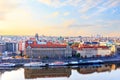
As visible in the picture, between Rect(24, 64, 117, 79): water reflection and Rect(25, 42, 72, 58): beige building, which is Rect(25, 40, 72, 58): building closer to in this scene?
Rect(25, 42, 72, 58): beige building

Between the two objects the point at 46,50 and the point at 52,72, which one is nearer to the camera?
the point at 52,72

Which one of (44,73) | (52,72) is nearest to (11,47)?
(52,72)

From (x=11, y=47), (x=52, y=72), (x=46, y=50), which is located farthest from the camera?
(x=11, y=47)

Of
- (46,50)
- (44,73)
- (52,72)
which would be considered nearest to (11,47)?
(46,50)

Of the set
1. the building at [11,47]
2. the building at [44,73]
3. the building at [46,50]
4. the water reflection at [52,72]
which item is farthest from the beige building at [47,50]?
the building at [44,73]

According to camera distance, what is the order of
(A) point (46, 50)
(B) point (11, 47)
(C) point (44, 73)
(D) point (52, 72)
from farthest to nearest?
(B) point (11, 47)
(A) point (46, 50)
(D) point (52, 72)
(C) point (44, 73)

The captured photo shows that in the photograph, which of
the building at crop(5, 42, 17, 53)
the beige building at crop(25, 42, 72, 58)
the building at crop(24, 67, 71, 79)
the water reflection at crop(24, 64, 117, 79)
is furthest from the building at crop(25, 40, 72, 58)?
the building at crop(24, 67, 71, 79)

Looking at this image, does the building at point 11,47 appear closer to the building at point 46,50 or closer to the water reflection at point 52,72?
the building at point 46,50

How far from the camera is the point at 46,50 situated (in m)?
10.3

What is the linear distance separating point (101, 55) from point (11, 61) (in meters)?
3.75

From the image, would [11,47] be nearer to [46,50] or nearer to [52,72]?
[46,50]

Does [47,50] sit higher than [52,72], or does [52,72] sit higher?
[47,50]

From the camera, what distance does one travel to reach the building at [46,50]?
10.1 m

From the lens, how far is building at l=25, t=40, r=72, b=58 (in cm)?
1013
